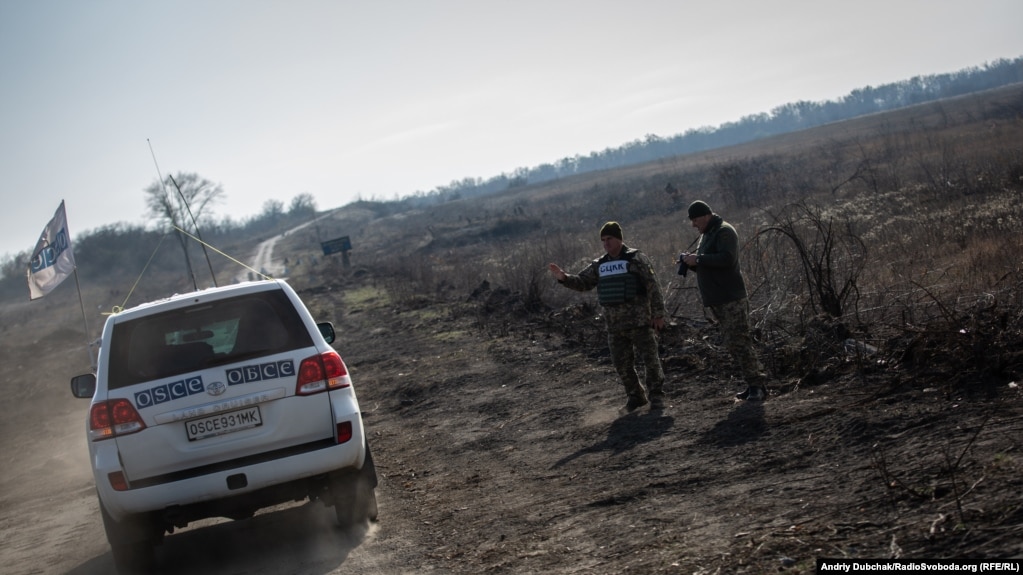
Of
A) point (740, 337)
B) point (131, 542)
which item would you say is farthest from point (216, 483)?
point (740, 337)

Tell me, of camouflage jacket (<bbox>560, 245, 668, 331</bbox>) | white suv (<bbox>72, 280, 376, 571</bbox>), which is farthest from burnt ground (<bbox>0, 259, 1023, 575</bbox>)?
camouflage jacket (<bbox>560, 245, 668, 331</bbox>)

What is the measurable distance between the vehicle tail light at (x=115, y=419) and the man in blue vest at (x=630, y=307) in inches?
154

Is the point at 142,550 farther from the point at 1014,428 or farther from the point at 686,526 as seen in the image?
the point at 1014,428

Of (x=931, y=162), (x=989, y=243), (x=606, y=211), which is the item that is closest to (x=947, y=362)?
(x=989, y=243)

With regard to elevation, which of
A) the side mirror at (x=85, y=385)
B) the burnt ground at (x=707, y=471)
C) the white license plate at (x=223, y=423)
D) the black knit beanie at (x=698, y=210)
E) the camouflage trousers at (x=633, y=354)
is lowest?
the burnt ground at (x=707, y=471)

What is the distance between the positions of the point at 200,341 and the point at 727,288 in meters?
4.46

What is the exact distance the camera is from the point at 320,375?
18.9ft

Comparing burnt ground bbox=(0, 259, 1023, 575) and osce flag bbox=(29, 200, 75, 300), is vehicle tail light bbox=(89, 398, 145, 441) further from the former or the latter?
osce flag bbox=(29, 200, 75, 300)

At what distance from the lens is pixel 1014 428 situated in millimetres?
4895

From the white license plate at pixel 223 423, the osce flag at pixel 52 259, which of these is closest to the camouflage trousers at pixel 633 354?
the white license plate at pixel 223 423

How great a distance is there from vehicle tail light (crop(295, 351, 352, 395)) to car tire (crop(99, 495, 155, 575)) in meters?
1.31

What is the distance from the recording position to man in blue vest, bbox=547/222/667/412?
816cm

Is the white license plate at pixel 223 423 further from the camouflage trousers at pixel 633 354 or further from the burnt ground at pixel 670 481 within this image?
the camouflage trousers at pixel 633 354

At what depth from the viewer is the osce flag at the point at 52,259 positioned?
11578mm
